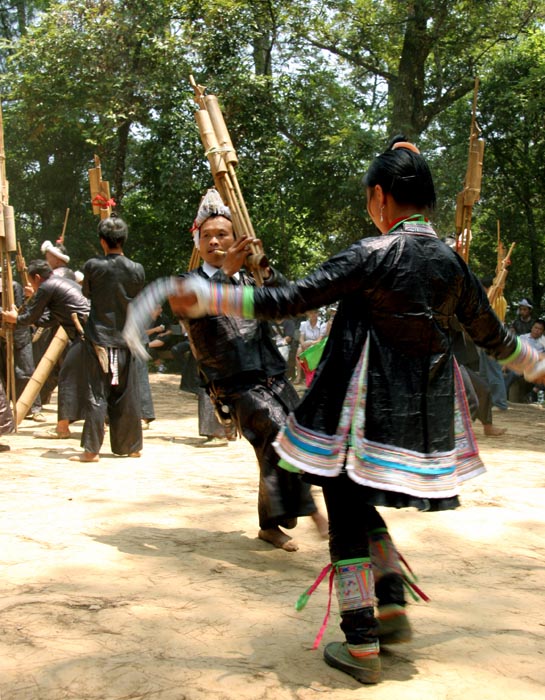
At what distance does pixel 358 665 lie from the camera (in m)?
2.68

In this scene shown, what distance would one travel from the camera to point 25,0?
28234mm

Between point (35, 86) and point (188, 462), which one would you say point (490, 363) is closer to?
point (188, 462)

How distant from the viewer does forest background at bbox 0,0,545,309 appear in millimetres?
15367

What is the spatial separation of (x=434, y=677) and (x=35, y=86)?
1734 cm

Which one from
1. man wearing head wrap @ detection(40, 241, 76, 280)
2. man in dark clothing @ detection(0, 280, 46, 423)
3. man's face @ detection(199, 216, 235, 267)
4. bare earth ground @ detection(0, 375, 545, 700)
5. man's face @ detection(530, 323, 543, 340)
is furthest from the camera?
man's face @ detection(530, 323, 543, 340)

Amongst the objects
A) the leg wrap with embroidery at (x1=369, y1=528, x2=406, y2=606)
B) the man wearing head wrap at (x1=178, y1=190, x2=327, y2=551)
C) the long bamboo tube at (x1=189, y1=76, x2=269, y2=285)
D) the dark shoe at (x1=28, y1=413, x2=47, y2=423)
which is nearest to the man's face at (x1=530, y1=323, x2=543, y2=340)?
the dark shoe at (x1=28, y1=413, x2=47, y2=423)

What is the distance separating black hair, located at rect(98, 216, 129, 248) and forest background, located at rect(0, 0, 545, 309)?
8.69 meters

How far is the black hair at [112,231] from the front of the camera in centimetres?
696

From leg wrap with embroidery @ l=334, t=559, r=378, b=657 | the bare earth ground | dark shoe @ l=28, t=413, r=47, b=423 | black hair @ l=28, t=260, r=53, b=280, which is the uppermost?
black hair @ l=28, t=260, r=53, b=280

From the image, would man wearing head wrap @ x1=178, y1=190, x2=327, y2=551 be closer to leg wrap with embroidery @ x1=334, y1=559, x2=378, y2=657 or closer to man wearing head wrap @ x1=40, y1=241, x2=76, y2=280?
leg wrap with embroidery @ x1=334, y1=559, x2=378, y2=657

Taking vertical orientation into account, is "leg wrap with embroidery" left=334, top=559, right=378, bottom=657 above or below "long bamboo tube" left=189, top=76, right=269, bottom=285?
below

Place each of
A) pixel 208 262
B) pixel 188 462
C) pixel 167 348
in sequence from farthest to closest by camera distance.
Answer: pixel 167 348, pixel 188 462, pixel 208 262

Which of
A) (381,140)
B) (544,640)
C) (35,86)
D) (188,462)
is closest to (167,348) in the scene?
(35,86)

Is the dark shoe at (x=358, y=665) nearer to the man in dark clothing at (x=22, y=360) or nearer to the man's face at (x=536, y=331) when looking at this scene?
the man in dark clothing at (x=22, y=360)
